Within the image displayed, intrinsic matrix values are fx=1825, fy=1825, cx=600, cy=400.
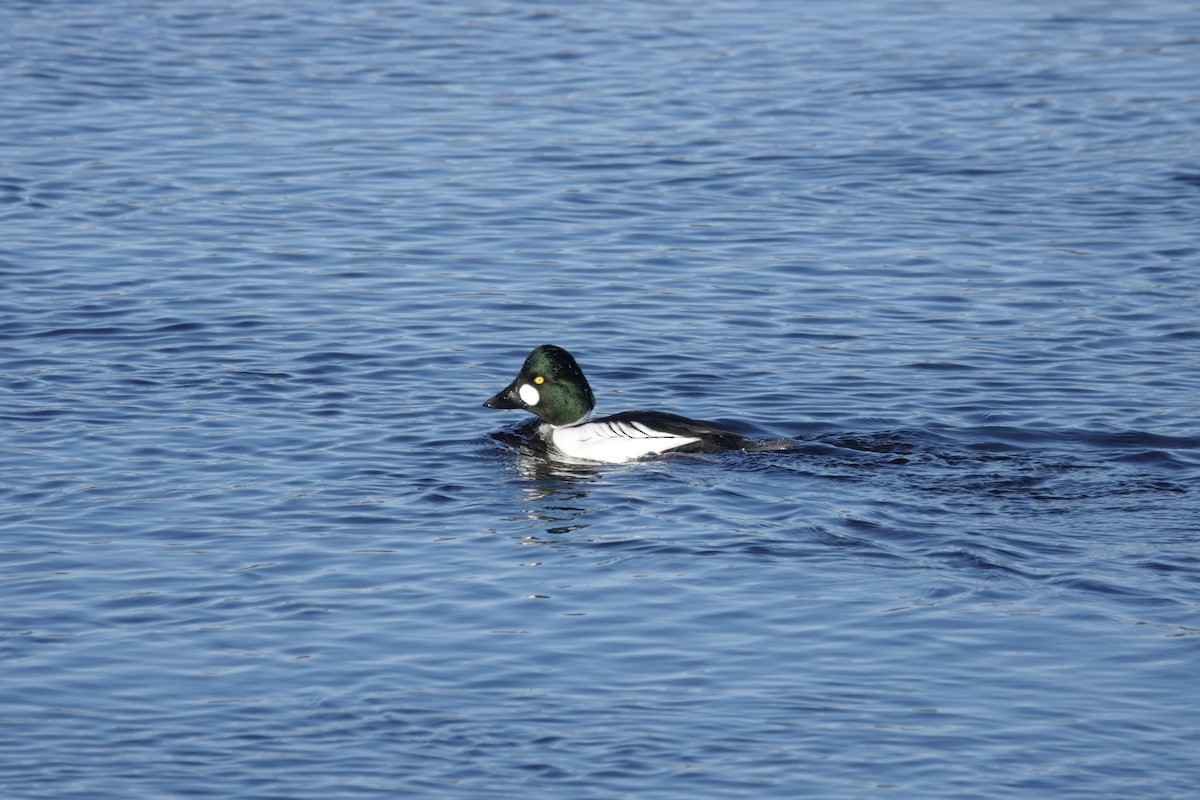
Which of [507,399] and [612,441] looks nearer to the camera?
[612,441]

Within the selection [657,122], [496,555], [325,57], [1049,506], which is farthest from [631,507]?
[325,57]

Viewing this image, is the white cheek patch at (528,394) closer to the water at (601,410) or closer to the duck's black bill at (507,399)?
the duck's black bill at (507,399)

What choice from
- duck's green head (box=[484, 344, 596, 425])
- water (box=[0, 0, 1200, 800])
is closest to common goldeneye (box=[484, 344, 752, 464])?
duck's green head (box=[484, 344, 596, 425])

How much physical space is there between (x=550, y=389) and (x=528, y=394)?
0.56 feet

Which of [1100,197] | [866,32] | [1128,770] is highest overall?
[866,32]

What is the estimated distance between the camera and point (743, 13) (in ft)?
95.4

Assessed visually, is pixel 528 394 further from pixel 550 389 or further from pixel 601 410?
pixel 601 410

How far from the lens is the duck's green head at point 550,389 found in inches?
542

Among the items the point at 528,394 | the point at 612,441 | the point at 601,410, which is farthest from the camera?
the point at 601,410

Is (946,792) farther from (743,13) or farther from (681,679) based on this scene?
(743,13)

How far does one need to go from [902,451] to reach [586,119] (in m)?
11.7

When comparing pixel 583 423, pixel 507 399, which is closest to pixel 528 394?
pixel 507 399

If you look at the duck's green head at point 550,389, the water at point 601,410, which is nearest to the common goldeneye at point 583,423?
the duck's green head at point 550,389

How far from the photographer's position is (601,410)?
1448 cm
